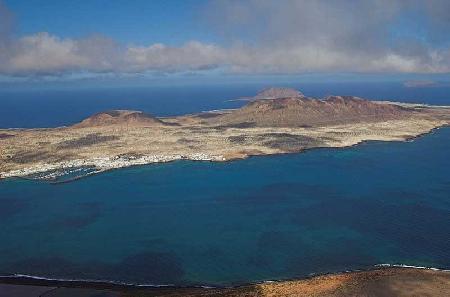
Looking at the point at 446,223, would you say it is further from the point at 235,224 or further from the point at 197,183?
the point at 197,183

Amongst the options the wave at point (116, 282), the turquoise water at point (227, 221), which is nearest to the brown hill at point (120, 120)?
the turquoise water at point (227, 221)

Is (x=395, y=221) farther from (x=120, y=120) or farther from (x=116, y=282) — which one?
(x=120, y=120)

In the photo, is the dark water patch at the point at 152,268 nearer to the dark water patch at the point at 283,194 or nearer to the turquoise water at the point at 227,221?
the turquoise water at the point at 227,221

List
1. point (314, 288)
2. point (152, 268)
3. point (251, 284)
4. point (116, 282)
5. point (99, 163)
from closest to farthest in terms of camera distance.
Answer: point (314, 288), point (251, 284), point (116, 282), point (152, 268), point (99, 163)

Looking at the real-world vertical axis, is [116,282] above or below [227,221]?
below

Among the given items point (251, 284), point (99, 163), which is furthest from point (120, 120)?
point (251, 284)

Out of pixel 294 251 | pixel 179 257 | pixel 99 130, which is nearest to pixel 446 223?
pixel 294 251

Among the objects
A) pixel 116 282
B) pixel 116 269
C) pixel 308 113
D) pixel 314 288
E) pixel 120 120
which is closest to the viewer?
pixel 314 288

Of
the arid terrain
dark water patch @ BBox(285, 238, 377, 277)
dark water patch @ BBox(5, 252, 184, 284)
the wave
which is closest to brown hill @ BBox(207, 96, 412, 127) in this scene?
dark water patch @ BBox(285, 238, 377, 277)
